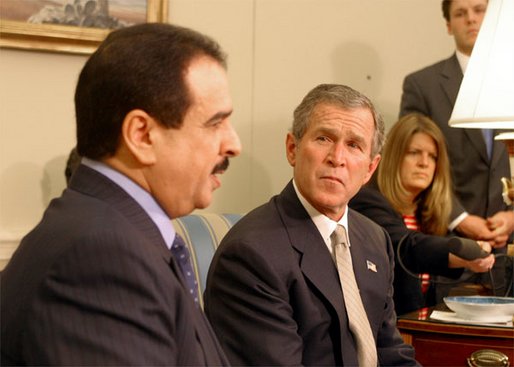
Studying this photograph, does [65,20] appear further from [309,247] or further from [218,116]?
[218,116]

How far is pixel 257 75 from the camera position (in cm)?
396

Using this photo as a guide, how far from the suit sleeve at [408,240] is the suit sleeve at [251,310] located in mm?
A: 1271

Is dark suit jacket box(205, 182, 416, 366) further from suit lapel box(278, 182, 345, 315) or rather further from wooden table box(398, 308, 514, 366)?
wooden table box(398, 308, 514, 366)

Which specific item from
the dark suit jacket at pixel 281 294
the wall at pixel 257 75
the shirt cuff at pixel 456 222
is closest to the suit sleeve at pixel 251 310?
the dark suit jacket at pixel 281 294

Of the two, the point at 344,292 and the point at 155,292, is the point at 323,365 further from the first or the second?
the point at 155,292

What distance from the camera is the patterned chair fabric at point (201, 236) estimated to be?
270cm

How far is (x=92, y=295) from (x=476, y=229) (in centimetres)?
279

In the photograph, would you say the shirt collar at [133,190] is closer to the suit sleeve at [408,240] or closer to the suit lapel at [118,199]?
the suit lapel at [118,199]

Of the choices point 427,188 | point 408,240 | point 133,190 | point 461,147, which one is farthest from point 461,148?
point 133,190

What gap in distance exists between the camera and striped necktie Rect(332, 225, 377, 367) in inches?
89.7

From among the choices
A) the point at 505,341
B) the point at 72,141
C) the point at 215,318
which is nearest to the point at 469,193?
the point at 505,341

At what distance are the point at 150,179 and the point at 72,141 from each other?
7.06 feet

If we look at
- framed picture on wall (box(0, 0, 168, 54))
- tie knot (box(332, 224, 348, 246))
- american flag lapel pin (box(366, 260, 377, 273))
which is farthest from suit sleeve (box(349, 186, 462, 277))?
framed picture on wall (box(0, 0, 168, 54))

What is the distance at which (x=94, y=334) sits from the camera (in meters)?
1.17
